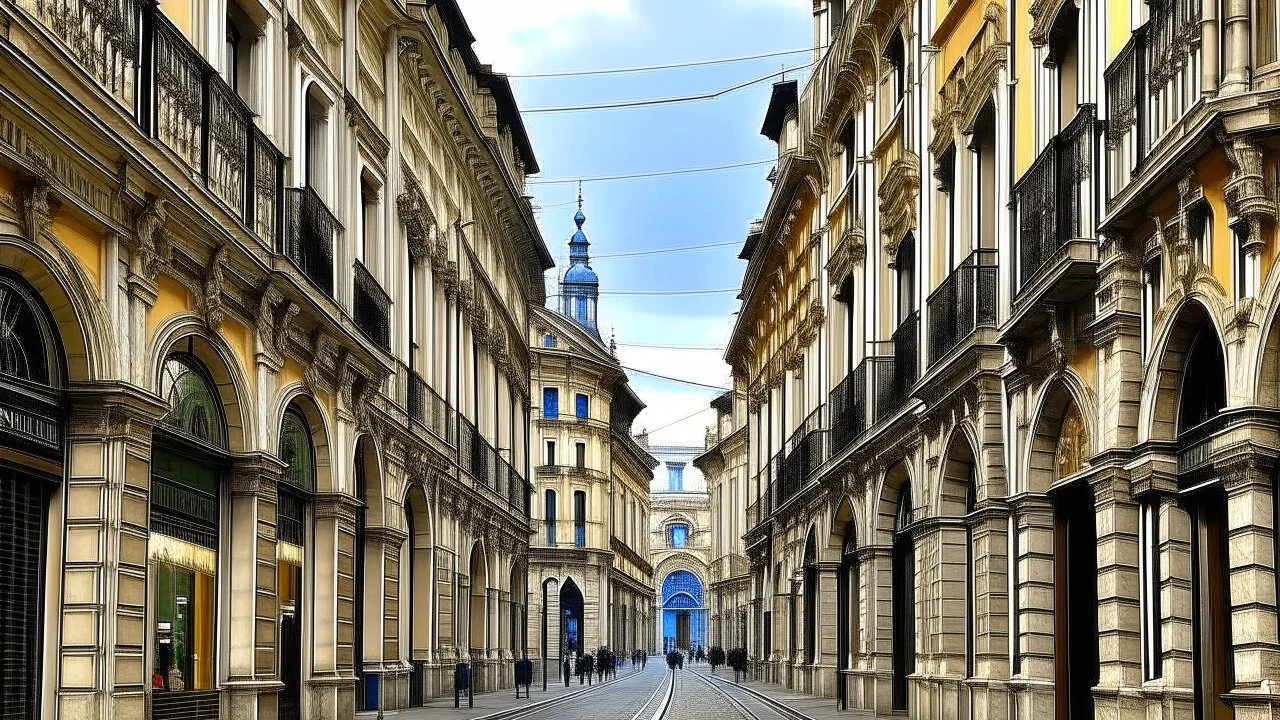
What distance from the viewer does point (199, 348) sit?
683 inches

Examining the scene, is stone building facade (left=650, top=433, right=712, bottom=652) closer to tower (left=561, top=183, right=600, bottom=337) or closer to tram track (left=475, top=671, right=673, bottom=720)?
tower (left=561, top=183, right=600, bottom=337)

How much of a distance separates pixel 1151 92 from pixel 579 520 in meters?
67.6

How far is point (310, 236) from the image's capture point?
71.9 feet

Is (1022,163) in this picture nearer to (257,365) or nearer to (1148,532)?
(1148,532)

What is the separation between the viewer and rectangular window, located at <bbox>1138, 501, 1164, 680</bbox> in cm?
1464

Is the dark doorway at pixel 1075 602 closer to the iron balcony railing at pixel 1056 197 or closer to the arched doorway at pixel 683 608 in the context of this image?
the iron balcony railing at pixel 1056 197

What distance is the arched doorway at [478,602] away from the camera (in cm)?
4044

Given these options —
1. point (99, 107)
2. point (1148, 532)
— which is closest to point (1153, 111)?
point (1148, 532)

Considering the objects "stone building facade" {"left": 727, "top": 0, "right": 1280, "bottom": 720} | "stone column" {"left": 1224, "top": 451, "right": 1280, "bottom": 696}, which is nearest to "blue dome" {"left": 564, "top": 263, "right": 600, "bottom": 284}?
"stone building facade" {"left": 727, "top": 0, "right": 1280, "bottom": 720}

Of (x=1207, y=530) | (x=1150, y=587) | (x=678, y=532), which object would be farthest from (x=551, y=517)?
(x=1207, y=530)

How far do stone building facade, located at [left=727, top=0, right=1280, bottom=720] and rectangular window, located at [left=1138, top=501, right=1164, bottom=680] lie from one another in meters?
0.03

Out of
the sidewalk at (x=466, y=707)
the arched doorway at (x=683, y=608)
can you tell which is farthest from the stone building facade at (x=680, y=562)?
the sidewalk at (x=466, y=707)

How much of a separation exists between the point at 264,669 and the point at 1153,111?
1103 centimetres

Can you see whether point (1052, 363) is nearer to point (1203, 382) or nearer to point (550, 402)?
point (1203, 382)
